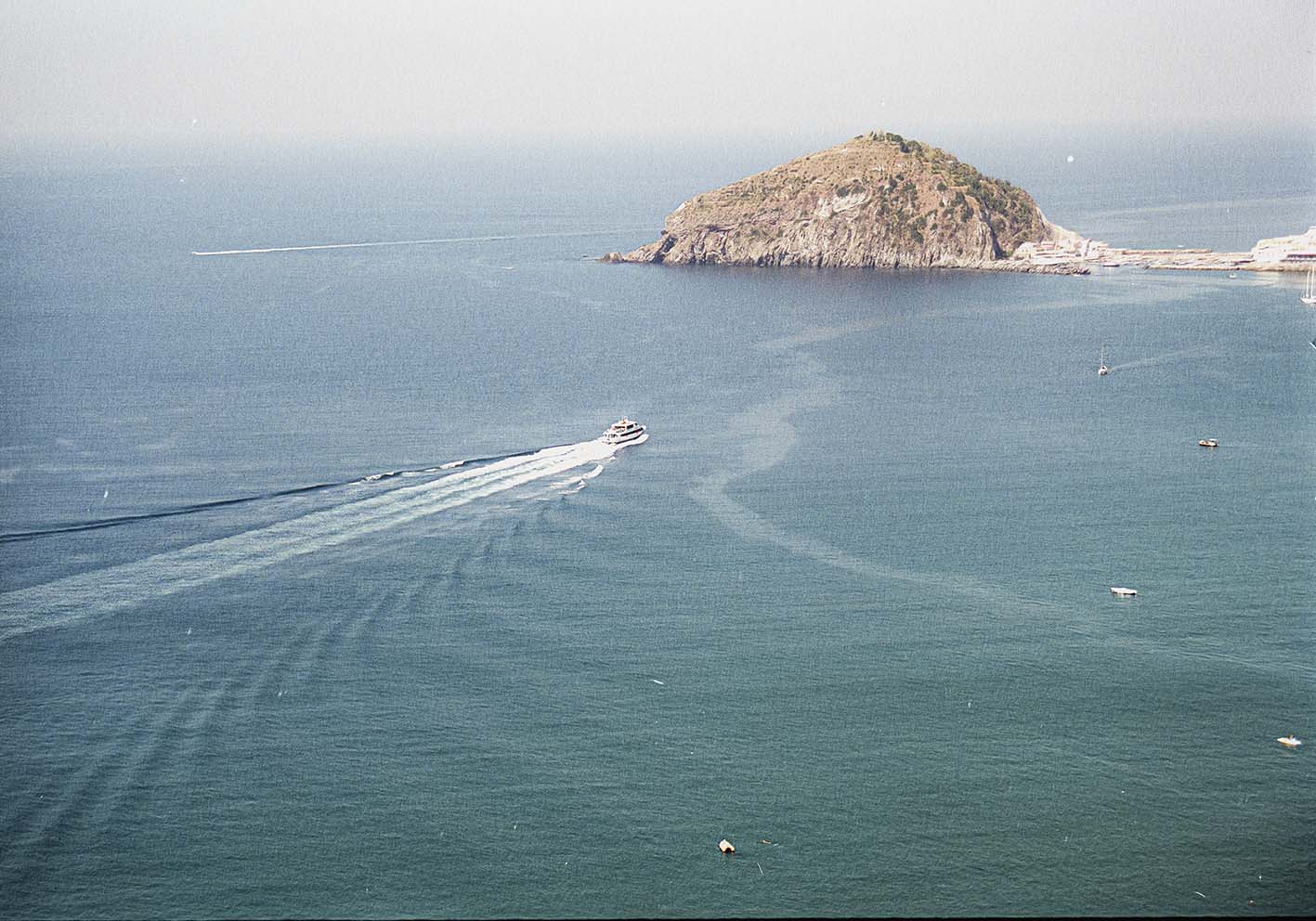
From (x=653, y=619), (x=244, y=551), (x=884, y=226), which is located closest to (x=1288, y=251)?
(x=884, y=226)

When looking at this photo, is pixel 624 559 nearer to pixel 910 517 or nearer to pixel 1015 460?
pixel 910 517

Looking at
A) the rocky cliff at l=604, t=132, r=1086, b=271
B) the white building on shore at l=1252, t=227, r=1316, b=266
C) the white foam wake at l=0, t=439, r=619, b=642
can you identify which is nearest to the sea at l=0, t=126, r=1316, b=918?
the white foam wake at l=0, t=439, r=619, b=642

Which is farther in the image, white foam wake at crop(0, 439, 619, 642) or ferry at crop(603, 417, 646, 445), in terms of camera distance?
ferry at crop(603, 417, 646, 445)

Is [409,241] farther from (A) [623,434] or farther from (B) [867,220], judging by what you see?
(A) [623,434]

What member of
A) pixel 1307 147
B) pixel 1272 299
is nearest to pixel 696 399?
pixel 1272 299

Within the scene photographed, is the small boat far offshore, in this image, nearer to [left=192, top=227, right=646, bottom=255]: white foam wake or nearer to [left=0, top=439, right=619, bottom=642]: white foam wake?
[left=0, top=439, right=619, bottom=642]: white foam wake

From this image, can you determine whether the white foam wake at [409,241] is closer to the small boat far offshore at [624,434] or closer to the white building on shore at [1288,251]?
the white building on shore at [1288,251]
